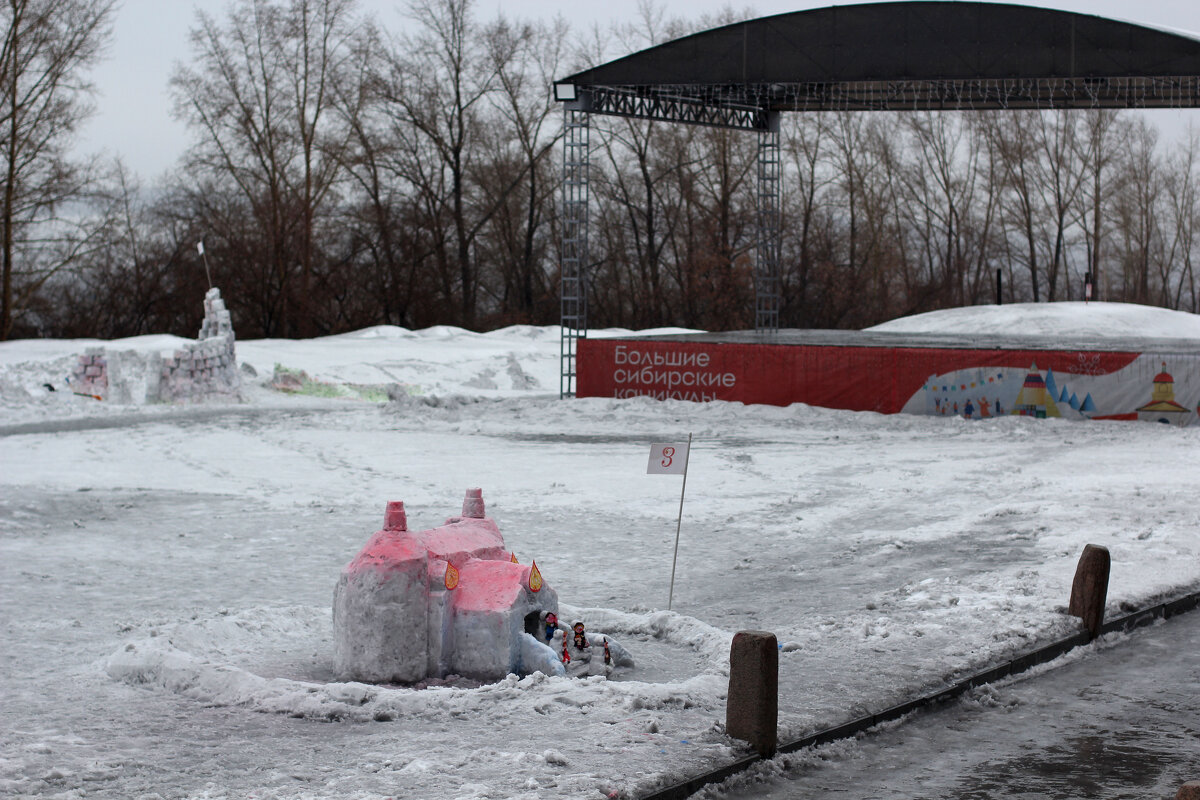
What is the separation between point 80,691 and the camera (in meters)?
7.41

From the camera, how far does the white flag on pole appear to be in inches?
372

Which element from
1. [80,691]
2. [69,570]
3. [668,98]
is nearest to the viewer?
[80,691]

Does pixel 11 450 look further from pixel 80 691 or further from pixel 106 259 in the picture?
pixel 106 259

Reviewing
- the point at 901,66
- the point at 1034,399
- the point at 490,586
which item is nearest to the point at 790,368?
the point at 1034,399

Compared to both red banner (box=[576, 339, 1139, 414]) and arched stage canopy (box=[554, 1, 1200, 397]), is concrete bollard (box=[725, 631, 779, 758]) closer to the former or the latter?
red banner (box=[576, 339, 1139, 414])

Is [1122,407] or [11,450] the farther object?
[1122,407]

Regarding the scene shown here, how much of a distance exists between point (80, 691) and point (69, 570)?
4.06 metres

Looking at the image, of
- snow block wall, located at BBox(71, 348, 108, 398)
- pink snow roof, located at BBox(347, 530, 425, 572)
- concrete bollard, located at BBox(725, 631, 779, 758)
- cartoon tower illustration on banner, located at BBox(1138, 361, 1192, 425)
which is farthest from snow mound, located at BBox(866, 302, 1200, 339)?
concrete bollard, located at BBox(725, 631, 779, 758)

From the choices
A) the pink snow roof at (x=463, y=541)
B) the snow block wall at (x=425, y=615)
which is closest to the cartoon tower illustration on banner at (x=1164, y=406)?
the pink snow roof at (x=463, y=541)

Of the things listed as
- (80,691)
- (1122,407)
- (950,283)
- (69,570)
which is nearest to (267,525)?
(69,570)

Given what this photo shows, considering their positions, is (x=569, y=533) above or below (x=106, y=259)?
below

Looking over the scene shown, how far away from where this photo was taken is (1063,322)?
131ft

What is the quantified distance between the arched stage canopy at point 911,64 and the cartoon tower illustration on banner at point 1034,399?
21.9ft

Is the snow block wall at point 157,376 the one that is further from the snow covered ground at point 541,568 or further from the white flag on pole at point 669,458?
the white flag on pole at point 669,458
